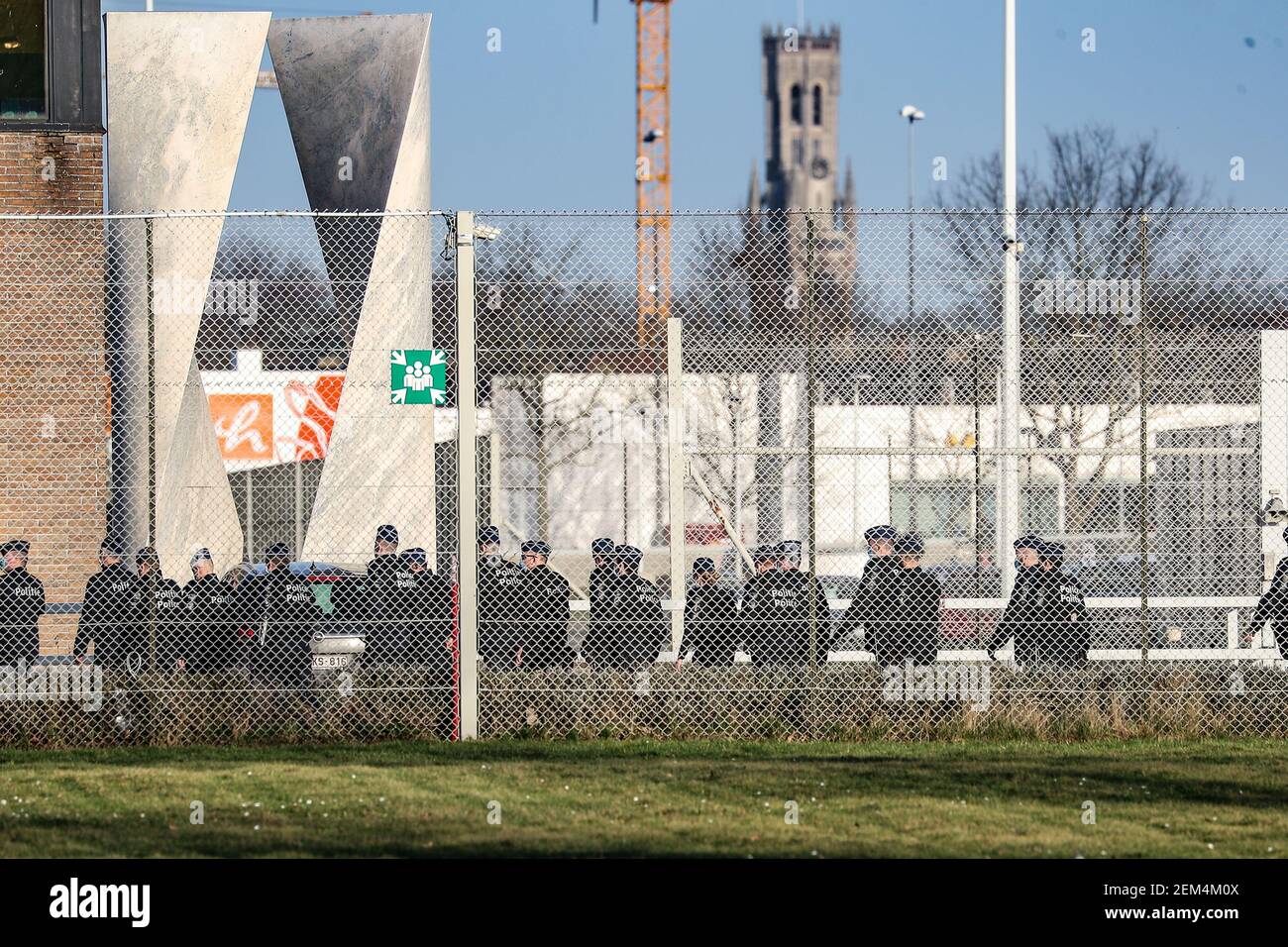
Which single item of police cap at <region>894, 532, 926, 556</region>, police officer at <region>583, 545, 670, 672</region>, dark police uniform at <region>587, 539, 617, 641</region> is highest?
police cap at <region>894, 532, 926, 556</region>

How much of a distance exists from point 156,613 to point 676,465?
374cm

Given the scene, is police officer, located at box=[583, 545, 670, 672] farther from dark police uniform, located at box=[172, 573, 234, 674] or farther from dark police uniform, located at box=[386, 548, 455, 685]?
dark police uniform, located at box=[172, 573, 234, 674]

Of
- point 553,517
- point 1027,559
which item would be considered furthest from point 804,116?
point 1027,559

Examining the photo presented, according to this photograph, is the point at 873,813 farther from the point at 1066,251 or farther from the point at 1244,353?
the point at 1066,251

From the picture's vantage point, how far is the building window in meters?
14.1

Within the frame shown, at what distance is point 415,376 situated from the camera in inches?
379

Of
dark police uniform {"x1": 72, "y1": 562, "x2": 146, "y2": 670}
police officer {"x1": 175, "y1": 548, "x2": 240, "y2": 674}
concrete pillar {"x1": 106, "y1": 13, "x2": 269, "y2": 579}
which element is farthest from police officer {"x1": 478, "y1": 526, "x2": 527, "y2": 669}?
concrete pillar {"x1": 106, "y1": 13, "x2": 269, "y2": 579}

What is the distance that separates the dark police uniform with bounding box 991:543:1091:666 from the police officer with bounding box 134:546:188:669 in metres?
5.37

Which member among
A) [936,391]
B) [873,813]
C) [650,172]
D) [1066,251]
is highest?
[650,172]

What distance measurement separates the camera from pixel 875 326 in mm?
17531

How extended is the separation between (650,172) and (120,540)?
68.2 m

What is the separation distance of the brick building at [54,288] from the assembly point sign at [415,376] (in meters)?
5.49

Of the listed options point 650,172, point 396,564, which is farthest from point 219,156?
point 650,172

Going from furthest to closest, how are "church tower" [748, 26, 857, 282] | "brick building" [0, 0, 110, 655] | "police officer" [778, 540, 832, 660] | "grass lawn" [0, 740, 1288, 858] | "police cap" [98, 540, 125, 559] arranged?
"church tower" [748, 26, 857, 282] → "brick building" [0, 0, 110, 655] → "police cap" [98, 540, 125, 559] → "police officer" [778, 540, 832, 660] → "grass lawn" [0, 740, 1288, 858]
